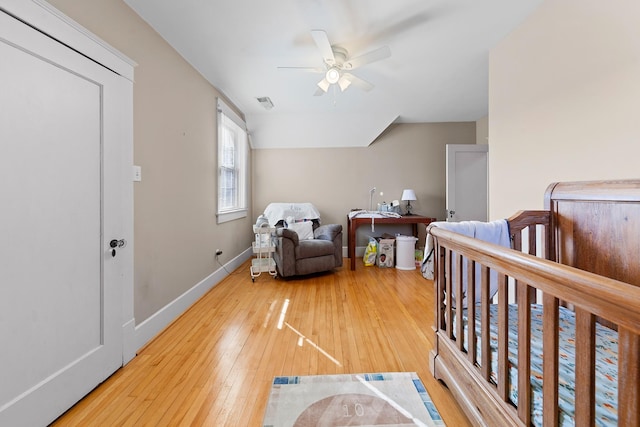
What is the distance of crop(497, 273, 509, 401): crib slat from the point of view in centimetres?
97

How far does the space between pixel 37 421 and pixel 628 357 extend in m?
2.06

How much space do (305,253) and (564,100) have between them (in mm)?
2679

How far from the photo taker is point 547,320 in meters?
0.76

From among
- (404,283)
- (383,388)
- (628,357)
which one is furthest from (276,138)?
(628,357)

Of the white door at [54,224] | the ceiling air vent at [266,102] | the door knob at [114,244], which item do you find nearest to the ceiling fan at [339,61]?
the ceiling air vent at [266,102]

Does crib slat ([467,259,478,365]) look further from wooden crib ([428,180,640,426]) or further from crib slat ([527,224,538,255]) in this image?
crib slat ([527,224,538,255])

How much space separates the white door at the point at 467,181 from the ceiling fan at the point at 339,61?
1.73 m

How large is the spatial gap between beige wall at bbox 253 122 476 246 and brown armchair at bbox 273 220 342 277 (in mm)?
1140

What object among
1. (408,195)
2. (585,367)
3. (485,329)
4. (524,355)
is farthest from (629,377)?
(408,195)

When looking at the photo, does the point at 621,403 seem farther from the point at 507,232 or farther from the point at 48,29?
the point at 48,29

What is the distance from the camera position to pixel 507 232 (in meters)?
1.51

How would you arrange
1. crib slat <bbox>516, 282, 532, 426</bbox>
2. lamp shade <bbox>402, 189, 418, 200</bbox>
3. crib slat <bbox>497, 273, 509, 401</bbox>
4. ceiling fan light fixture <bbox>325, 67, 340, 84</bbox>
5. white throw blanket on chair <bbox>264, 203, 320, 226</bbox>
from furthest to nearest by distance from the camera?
lamp shade <bbox>402, 189, 418, 200</bbox>, white throw blanket on chair <bbox>264, 203, 320, 226</bbox>, ceiling fan light fixture <bbox>325, 67, 340, 84</bbox>, crib slat <bbox>497, 273, 509, 401</bbox>, crib slat <bbox>516, 282, 532, 426</bbox>

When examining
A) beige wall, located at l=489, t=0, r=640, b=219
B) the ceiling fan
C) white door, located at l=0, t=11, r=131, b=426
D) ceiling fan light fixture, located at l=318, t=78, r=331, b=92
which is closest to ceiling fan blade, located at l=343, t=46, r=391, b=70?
the ceiling fan

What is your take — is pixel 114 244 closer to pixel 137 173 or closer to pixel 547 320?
pixel 137 173
